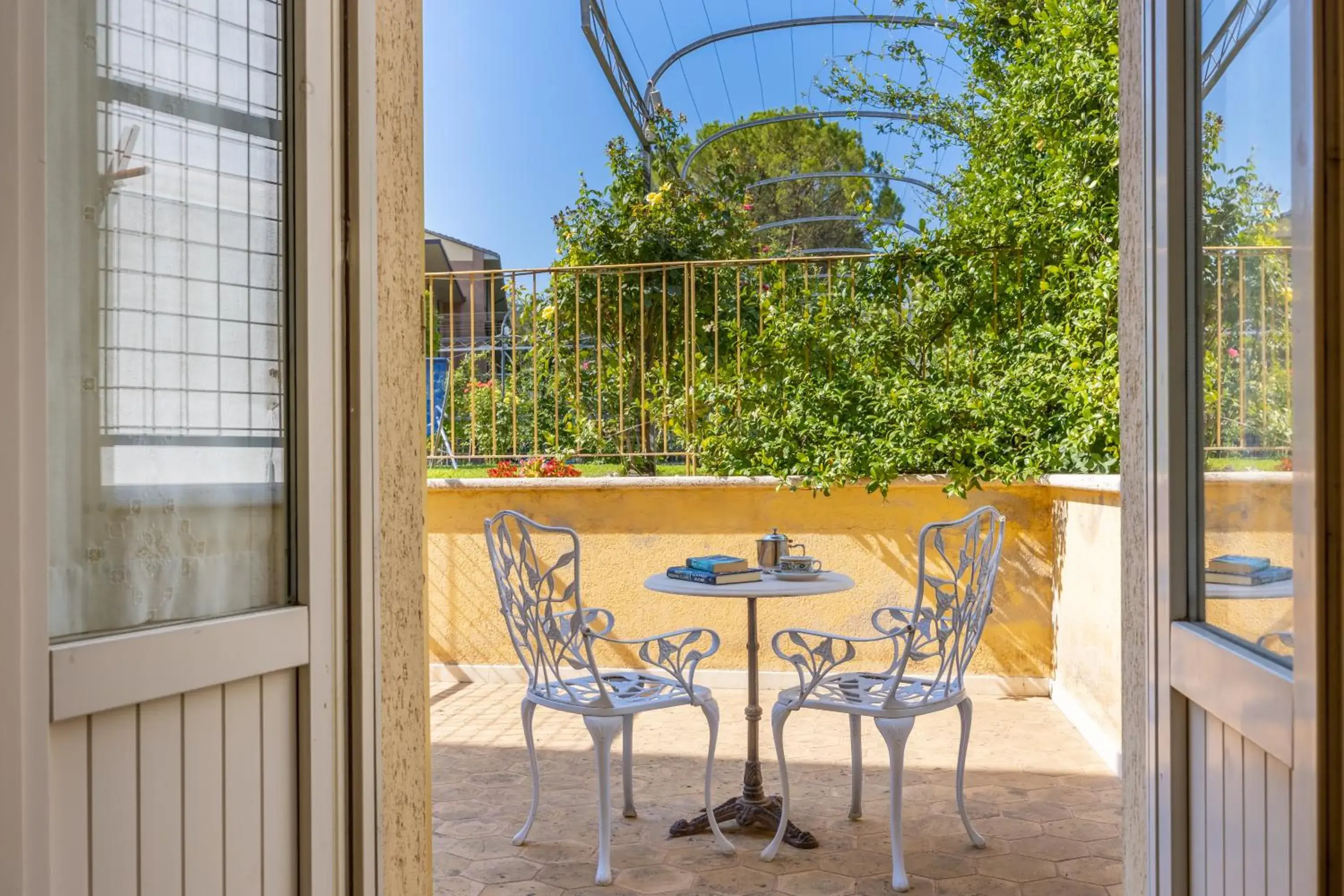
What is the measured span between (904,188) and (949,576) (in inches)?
209

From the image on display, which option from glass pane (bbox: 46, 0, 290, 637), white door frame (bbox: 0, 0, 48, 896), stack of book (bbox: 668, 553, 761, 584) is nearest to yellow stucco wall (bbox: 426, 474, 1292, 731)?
stack of book (bbox: 668, 553, 761, 584)

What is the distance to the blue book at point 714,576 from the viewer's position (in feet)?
10.5

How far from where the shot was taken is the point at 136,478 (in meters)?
1.25

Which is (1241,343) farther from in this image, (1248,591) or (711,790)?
(711,790)

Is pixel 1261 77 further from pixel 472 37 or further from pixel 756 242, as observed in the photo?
pixel 472 37

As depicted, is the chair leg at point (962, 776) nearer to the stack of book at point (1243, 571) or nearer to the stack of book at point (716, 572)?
the stack of book at point (716, 572)

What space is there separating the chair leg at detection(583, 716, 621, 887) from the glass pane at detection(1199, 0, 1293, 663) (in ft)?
6.03

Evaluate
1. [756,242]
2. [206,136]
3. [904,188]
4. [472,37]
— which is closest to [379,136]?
[206,136]

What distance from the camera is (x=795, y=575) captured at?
3352 mm

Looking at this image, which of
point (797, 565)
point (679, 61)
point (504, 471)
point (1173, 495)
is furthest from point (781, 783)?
point (679, 61)

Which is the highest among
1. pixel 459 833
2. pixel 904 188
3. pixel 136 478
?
pixel 904 188

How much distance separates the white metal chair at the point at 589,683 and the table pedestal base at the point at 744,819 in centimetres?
11

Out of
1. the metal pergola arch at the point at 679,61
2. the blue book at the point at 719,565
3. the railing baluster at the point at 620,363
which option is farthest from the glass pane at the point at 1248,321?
the metal pergola arch at the point at 679,61

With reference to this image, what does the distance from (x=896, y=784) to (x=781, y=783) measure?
34 cm
